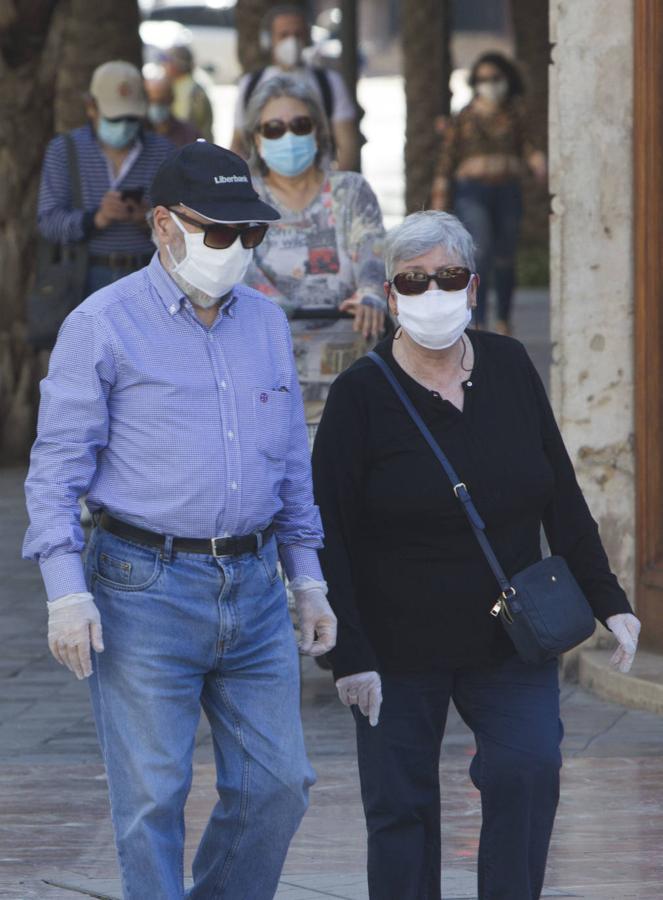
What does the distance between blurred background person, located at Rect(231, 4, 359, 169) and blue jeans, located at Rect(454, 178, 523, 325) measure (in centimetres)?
214

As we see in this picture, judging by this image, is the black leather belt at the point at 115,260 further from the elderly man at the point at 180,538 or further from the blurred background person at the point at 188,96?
the blurred background person at the point at 188,96

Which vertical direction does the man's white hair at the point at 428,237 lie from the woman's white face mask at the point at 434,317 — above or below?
above

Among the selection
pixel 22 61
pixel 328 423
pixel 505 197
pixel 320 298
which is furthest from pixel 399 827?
pixel 505 197

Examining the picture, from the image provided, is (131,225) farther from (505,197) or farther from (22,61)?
(505,197)

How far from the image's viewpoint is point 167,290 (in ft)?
14.0

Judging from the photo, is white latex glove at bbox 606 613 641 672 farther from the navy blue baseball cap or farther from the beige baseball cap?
the beige baseball cap

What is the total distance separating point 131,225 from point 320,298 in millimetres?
3057

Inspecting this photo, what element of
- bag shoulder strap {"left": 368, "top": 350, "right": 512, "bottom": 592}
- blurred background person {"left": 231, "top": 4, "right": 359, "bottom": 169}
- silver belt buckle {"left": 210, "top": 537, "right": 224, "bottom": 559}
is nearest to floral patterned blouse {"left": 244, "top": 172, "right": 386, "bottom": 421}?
bag shoulder strap {"left": 368, "top": 350, "right": 512, "bottom": 592}

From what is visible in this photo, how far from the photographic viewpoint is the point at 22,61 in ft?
40.2

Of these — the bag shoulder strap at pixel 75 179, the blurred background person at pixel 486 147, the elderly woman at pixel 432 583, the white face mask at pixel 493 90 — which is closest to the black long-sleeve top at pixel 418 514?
the elderly woman at pixel 432 583

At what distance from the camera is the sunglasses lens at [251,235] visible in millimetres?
4324

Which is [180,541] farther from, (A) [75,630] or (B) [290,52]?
(B) [290,52]

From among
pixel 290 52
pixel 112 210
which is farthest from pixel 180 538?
pixel 290 52

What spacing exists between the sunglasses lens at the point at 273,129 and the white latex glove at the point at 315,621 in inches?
110
